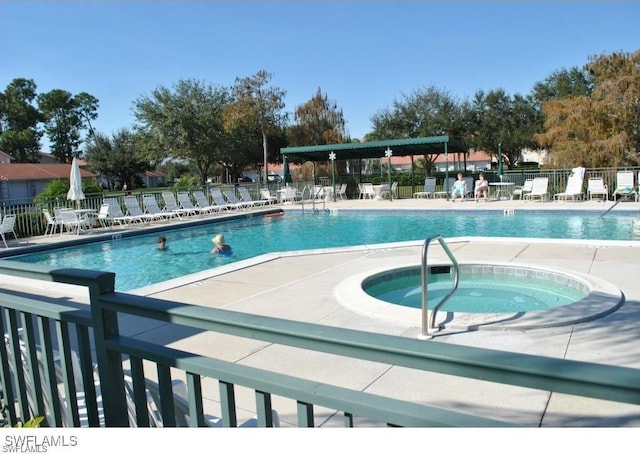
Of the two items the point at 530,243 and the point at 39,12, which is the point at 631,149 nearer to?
the point at 530,243

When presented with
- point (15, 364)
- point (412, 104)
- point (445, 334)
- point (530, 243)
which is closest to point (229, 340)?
point (445, 334)

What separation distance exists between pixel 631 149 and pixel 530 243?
15.0m

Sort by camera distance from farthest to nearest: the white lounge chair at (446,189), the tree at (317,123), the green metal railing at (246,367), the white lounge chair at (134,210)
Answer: the tree at (317,123), the white lounge chair at (446,189), the white lounge chair at (134,210), the green metal railing at (246,367)

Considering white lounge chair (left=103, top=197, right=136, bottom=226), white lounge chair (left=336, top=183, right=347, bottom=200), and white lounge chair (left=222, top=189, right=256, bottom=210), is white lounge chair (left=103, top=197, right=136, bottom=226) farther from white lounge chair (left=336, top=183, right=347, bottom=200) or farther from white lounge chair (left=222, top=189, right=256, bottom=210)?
white lounge chair (left=336, top=183, right=347, bottom=200)

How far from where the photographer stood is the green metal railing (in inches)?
37.5

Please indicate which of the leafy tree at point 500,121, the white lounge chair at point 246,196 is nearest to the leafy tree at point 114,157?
the white lounge chair at point 246,196

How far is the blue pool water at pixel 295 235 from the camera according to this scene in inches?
439

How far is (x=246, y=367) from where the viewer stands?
1.39 metres

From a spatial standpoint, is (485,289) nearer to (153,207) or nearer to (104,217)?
(104,217)

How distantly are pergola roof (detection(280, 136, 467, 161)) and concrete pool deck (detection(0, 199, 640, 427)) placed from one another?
13.2 metres

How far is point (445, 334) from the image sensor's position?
460 centimetres

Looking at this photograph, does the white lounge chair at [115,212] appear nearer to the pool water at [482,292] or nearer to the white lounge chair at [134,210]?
the white lounge chair at [134,210]

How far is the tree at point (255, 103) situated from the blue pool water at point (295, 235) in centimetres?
1448

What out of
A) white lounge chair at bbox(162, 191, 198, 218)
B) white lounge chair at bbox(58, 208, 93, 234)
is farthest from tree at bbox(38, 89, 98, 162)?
white lounge chair at bbox(58, 208, 93, 234)
